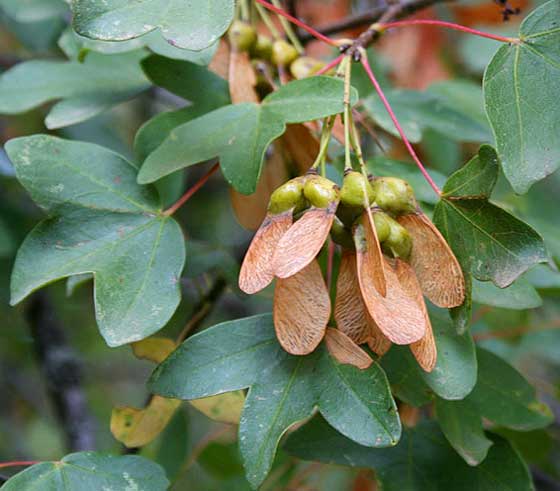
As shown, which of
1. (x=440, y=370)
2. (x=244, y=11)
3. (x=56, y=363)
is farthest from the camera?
(x=56, y=363)

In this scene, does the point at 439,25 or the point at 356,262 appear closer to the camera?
the point at 356,262

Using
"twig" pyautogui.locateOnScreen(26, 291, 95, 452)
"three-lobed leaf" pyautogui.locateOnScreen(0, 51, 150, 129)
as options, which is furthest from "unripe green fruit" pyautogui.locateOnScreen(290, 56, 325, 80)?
"twig" pyautogui.locateOnScreen(26, 291, 95, 452)

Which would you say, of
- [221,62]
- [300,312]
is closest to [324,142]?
[300,312]

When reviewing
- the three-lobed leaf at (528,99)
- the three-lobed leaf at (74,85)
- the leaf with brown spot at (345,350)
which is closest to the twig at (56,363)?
the three-lobed leaf at (74,85)

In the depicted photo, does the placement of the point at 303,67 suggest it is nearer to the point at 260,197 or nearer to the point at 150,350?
the point at 260,197

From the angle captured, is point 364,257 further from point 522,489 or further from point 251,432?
point 522,489
